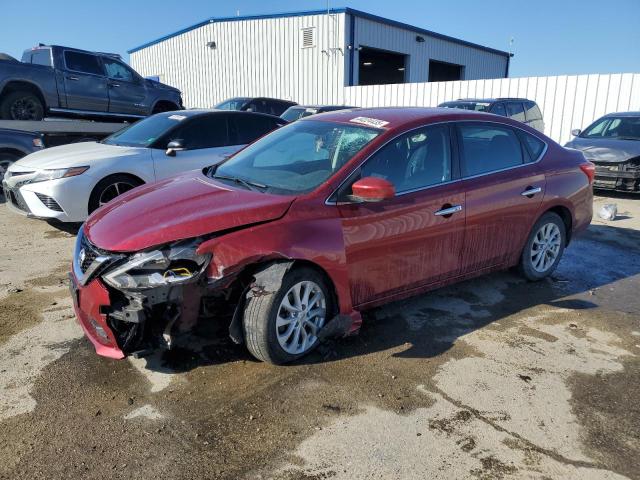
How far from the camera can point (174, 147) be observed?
20.8 ft

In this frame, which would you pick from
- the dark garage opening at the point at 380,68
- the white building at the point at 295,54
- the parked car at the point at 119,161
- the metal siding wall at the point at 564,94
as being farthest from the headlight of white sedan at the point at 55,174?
the dark garage opening at the point at 380,68

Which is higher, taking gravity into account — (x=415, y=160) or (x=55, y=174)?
(x=415, y=160)

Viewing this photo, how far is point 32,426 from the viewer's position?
2764 millimetres

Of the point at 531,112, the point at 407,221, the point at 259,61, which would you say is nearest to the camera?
the point at 407,221

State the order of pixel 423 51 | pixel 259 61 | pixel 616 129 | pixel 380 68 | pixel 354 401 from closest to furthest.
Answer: pixel 354 401, pixel 616 129, pixel 259 61, pixel 423 51, pixel 380 68

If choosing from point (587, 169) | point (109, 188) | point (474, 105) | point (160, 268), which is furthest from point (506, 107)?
point (160, 268)

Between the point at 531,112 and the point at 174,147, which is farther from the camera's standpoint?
the point at 531,112

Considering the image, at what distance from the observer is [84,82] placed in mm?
→ 11305

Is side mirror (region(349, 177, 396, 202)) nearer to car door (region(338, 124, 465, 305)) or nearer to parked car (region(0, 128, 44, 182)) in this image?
car door (region(338, 124, 465, 305))

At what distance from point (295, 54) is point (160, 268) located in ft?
77.8

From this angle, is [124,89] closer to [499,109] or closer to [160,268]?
[499,109]

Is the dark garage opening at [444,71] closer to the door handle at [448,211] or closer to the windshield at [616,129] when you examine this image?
the windshield at [616,129]

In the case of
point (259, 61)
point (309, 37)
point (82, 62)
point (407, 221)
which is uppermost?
point (309, 37)

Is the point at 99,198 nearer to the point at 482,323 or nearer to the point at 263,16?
the point at 482,323
